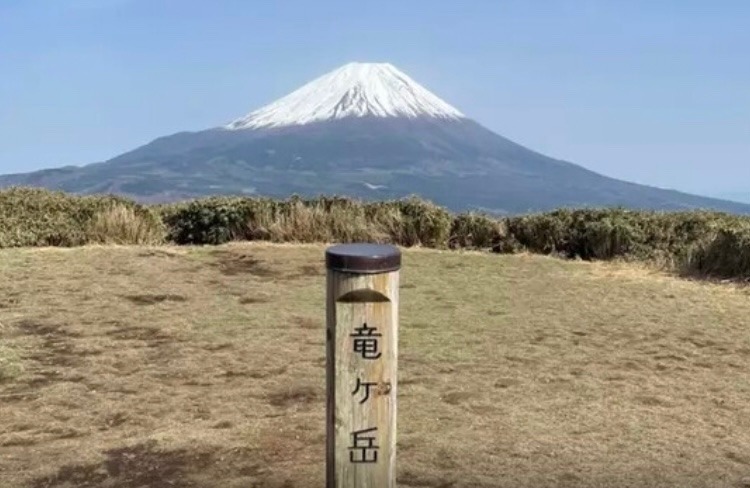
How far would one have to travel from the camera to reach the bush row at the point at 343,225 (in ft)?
34.9

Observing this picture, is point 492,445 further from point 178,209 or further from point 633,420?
point 178,209

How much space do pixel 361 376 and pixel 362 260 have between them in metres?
0.42

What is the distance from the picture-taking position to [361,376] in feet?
9.67

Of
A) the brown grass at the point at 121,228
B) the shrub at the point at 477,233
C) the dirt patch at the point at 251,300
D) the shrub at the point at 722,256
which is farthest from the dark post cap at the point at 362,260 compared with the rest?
the shrub at the point at 477,233

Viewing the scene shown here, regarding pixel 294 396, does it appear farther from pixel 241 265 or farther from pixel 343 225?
pixel 343 225

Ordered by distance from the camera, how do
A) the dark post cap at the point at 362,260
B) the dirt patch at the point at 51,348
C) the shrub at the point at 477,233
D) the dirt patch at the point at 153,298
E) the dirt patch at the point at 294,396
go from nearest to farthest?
the dark post cap at the point at 362,260
the dirt patch at the point at 294,396
the dirt patch at the point at 51,348
the dirt patch at the point at 153,298
the shrub at the point at 477,233

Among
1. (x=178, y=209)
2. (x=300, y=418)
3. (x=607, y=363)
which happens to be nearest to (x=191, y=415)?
(x=300, y=418)

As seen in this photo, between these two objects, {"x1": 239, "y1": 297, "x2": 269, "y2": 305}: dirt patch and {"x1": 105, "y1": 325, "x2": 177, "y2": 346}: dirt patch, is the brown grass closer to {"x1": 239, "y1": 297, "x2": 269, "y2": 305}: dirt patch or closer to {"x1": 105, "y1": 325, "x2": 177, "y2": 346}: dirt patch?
{"x1": 239, "y1": 297, "x2": 269, "y2": 305}: dirt patch

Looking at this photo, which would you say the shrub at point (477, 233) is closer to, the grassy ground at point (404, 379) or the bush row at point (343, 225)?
the bush row at point (343, 225)

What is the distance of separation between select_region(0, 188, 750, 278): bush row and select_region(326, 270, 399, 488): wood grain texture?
7871mm

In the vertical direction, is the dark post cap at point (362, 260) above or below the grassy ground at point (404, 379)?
above

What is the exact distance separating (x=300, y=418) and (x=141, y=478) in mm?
1028

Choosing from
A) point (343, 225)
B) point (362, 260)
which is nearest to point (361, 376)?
point (362, 260)

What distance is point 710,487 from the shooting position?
12.0 ft
